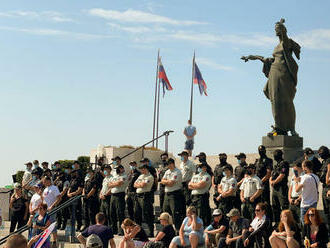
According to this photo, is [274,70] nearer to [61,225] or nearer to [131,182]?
[131,182]

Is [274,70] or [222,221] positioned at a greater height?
[274,70]

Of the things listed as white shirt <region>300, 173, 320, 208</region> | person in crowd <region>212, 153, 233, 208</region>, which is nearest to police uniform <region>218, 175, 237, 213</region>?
person in crowd <region>212, 153, 233, 208</region>

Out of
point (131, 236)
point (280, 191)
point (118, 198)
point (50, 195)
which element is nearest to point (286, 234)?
point (280, 191)

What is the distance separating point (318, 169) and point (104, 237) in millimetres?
4381

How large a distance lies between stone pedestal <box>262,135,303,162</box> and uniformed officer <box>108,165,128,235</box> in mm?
4600

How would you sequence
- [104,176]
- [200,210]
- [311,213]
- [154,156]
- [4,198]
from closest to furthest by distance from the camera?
[311,213] → [200,210] → [104,176] → [4,198] → [154,156]

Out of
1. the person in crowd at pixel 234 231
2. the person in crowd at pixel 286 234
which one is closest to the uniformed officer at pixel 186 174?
the person in crowd at pixel 234 231

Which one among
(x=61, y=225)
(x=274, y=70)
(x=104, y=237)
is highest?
(x=274, y=70)

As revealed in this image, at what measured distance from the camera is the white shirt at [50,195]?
1414 cm

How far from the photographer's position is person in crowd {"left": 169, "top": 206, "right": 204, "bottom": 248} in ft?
32.7

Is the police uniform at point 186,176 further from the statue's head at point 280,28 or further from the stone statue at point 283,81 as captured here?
the statue's head at point 280,28

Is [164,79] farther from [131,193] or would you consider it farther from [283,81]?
[131,193]

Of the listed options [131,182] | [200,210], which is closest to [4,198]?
[131,182]

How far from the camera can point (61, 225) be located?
50.4ft
